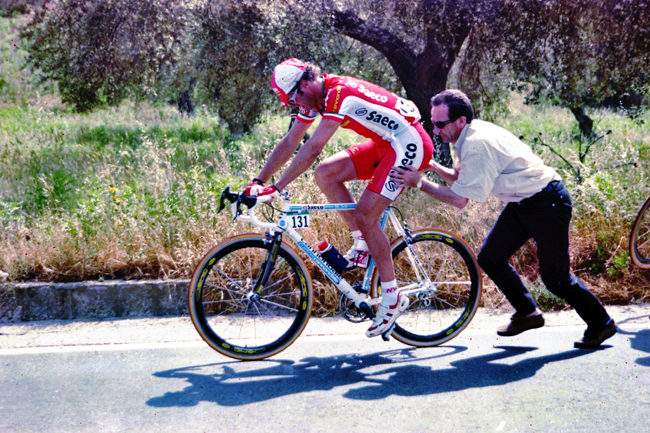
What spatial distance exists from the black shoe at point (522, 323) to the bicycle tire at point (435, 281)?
28 cm

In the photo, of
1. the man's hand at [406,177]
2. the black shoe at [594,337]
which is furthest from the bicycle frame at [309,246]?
the black shoe at [594,337]

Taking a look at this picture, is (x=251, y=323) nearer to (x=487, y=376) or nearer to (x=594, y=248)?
(x=487, y=376)

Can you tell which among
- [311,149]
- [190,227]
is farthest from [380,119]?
[190,227]

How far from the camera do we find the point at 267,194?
12.9 ft

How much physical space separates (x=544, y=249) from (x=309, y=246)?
1.60m

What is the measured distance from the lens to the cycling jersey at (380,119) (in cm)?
400

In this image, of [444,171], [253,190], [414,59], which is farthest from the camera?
[414,59]

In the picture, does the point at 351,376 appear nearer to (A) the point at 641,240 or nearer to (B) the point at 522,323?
(B) the point at 522,323

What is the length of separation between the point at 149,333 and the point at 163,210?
1.86 meters

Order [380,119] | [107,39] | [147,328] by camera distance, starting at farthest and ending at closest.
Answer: [107,39], [147,328], [380,119]

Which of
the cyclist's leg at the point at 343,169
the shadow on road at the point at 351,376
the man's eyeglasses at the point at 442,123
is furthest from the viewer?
the cyclist's leg at the point at 343,169

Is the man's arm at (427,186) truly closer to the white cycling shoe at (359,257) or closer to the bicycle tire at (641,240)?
the white cycling shoe at (359,257)

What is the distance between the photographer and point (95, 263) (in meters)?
5.63

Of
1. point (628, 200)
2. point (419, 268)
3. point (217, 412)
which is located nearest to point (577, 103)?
point (628, 200)
